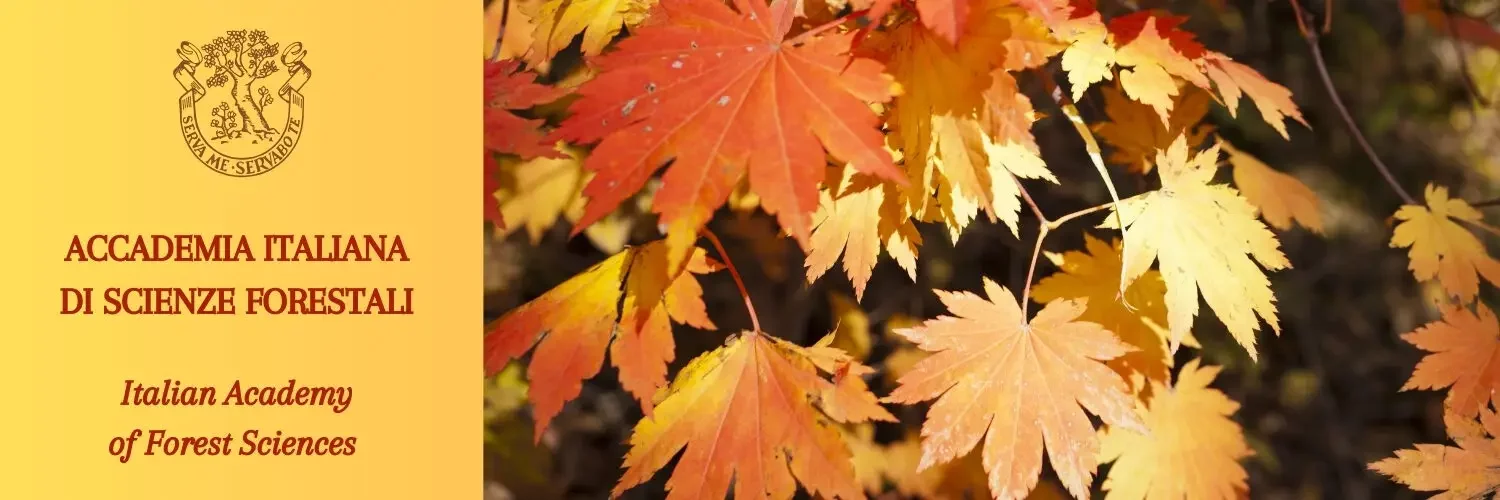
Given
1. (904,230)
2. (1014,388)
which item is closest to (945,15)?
(904,230)

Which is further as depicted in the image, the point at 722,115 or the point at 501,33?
the point at 501,33

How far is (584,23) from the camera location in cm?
77

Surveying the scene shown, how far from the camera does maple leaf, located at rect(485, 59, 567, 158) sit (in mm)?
755

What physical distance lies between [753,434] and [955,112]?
29 cm

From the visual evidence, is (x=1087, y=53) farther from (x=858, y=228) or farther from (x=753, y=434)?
(x=753, y=434)

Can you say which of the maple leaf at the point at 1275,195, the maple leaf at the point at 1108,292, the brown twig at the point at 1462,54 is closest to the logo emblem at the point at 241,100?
the maple leaf at the point at 1108,292

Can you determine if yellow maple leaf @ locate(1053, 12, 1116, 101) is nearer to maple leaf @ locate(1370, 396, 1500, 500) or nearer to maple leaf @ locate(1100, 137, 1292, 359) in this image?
maple leaf @ locate(1100, 137, 1292, 359)

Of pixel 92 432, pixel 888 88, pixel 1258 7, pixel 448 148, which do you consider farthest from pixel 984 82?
pixel 1258 7

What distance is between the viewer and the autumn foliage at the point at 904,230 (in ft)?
2.01

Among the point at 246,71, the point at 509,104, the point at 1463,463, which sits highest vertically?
the point at 246,71

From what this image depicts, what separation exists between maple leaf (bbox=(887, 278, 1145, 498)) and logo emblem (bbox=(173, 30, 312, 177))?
21.3 inches

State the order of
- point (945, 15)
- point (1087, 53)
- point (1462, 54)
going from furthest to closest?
point (1462, 54) → point (1087, 53) → point (945, 15)

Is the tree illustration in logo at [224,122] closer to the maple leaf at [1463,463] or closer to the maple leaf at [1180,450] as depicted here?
the maple leaf at [1180,450]

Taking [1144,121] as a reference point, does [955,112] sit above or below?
above
